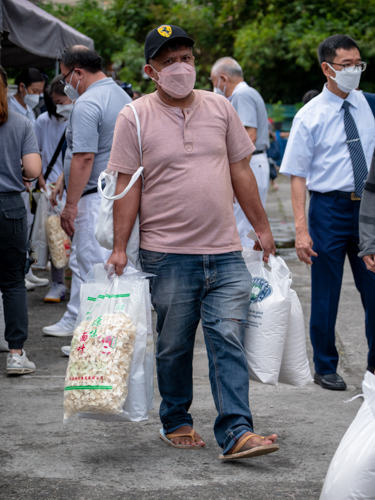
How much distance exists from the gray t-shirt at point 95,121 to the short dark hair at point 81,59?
12 cm

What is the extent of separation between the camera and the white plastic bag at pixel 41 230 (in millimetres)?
6355

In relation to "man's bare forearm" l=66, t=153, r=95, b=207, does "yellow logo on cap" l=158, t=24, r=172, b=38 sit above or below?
above

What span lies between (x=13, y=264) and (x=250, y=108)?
287 centimetres

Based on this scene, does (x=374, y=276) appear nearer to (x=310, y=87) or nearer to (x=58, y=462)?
(x=58, y=462)

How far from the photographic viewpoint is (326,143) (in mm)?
4215

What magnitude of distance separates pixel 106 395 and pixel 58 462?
0.45 meters

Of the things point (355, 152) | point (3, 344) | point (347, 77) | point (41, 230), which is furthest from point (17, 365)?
point (347, 77)

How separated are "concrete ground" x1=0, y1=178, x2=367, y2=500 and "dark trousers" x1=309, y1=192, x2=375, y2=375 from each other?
27 cm

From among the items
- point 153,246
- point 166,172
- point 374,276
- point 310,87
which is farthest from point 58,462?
point 310,87

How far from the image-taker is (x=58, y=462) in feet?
10.5

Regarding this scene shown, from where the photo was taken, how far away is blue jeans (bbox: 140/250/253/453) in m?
3.14

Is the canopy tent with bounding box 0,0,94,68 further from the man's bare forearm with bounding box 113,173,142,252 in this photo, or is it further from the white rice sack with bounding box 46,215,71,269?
the man's bare forearm with bounding box 113,173,142,252

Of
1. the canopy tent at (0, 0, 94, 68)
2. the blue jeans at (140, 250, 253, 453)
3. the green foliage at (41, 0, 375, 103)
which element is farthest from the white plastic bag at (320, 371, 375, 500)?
the green foliage at (41, 0, 375, 103)

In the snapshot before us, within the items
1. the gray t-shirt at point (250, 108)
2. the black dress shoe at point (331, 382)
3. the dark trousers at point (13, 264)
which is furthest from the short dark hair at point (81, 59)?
the black dress shoe at point (331, 382)
